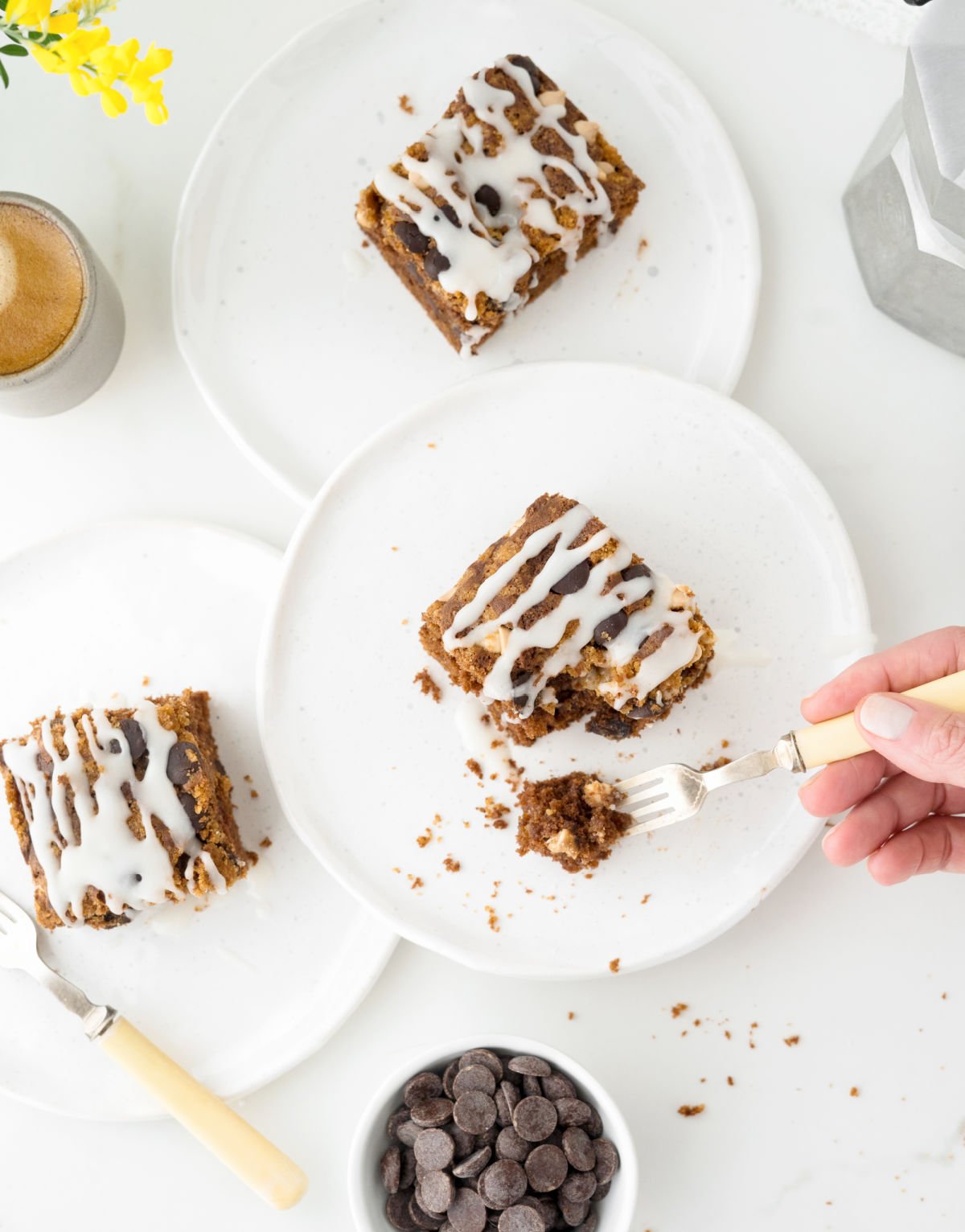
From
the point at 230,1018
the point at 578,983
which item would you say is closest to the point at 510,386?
the point at 578,983

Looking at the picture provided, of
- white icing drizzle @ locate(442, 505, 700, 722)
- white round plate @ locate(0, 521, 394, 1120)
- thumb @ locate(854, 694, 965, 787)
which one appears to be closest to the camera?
thumb @ locate(854, 694, 965, 787)

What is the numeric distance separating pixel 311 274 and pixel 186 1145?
1.99 meters

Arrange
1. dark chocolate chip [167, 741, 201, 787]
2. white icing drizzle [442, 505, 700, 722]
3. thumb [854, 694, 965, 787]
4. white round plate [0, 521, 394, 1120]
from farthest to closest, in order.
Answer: white round plate [0, 521, 394, 1120] < dark chocolate chip [167, 741, 201, 787] < white icing drizzle [442, 505, 700, 722] < thumb [854, 694, 965, 787]

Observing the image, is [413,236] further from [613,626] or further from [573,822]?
[573,822]

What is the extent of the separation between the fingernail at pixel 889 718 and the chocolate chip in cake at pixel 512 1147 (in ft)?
3.62

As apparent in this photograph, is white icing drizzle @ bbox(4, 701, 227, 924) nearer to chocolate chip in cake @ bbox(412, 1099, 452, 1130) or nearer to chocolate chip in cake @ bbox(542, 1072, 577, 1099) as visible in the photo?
chocolate chip in cake @ bbox(412, 1099, 452, 1130)

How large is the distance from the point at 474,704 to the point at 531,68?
1359 mm

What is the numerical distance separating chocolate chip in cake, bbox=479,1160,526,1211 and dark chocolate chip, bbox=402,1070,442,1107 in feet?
0.60

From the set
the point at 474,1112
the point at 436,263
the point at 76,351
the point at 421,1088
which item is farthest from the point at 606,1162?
the point at 76,351

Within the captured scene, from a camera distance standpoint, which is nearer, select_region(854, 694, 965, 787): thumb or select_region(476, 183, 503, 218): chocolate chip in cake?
select_region(854, 694, 965, 787): thumb

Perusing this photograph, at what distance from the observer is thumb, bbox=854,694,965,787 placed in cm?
163

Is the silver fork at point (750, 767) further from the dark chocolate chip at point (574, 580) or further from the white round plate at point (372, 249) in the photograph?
the white round plate at point (372, 249)

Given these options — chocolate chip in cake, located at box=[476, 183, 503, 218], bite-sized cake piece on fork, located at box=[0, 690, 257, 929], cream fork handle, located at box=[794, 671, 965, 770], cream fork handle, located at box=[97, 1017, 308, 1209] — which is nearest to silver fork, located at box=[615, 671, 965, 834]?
cream fork handle, located at box=[794, 671, 965, 770]

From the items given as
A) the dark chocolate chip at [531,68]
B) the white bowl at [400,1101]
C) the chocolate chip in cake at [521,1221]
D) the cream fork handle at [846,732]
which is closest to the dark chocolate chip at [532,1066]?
the white bowl at [400,1101]
